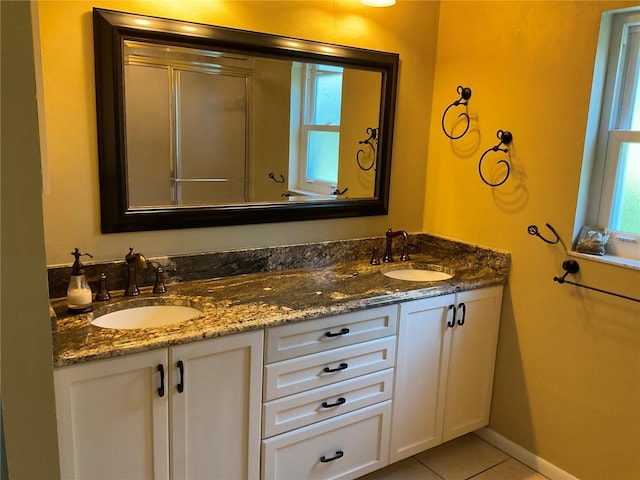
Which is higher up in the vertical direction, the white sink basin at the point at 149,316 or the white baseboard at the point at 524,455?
the white sink basin at the point at 149,316

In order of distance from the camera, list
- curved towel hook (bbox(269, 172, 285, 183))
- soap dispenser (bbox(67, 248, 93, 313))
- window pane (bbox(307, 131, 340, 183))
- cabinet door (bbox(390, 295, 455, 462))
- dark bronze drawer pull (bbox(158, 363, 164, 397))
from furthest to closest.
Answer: window pane (bbox(307, 131, 340, 183)) < curved towel hook (bbox(269, 172, 285, 183)) < cabinet door (bbox(390, 295, 455, 462)) < soap dispenser (bbox(67, 248, 93, 313)) < dark bronze drawer pull (bbox(158, 363, 164, 397))

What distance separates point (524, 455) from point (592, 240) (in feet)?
3.57

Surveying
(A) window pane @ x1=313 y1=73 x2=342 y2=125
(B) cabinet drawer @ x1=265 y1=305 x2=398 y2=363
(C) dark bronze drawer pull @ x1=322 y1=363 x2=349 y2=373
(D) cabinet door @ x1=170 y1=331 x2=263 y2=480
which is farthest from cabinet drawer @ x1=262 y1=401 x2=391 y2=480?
(A) window pane @ x1=313 y1=73 x2=342 y2=125

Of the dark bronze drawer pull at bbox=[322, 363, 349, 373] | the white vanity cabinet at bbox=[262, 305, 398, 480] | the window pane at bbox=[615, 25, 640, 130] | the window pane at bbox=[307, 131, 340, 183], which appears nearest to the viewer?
the white vanity cabinet at bbox=[262, 305, 398, 480]

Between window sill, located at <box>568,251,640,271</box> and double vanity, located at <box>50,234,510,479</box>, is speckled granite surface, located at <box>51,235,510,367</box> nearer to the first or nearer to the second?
double vanity, located at <box>50,234,510,479</box>

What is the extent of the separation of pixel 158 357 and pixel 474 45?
2.05 metres

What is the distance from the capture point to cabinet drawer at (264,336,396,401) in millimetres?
1867

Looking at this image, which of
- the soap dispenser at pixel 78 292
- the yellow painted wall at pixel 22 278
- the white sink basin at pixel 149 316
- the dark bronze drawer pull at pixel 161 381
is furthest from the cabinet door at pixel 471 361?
the yellow painted wall at pixel 22 278

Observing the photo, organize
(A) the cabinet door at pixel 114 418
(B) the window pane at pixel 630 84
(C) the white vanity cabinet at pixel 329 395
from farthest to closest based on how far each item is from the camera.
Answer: (B) the window pane at pixel 630 84 < (C) the white vanity cabinet at pixel 329 395 < (A) the cabinet door at pixel 114 418

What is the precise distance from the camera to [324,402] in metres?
2.01

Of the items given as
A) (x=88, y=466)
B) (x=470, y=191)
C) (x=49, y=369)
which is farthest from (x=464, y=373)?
(x=49, y=369)

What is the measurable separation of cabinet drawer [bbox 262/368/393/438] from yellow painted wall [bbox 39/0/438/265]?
2.40 feet

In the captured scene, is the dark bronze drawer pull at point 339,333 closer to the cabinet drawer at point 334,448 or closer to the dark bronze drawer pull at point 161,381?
the cabinet drawer at point 334,448

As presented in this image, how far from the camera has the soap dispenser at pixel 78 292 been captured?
177cm
